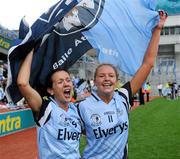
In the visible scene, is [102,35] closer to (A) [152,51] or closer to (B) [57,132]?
(A) [152,51]

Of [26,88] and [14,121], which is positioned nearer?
[26,88]

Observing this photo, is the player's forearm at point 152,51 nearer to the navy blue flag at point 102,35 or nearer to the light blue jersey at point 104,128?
the navy blue flag at point 102,35

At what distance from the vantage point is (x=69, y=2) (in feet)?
14.6

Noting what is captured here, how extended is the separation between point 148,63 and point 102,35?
107 cm

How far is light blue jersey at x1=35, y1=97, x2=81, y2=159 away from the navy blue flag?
0.81m

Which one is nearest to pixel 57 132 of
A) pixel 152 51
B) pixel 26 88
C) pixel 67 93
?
pixel 67 93

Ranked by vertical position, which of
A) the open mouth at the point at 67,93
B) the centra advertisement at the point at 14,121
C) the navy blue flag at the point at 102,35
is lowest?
the centra advertisement at the point at 14,121

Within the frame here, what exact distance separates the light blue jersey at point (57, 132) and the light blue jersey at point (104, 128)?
0.35ft

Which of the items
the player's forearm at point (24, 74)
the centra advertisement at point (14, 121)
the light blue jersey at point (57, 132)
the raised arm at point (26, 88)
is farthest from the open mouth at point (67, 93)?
the centra advertisement at point (14, 121)

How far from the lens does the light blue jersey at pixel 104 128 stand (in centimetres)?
377

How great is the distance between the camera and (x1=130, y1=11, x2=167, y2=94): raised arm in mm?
4285

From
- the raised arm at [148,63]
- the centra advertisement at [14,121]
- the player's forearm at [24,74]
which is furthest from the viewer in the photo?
the centra advertisement at [14,121]

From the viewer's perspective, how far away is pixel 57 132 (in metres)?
3.71

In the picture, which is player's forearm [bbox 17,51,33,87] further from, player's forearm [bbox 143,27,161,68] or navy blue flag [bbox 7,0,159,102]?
player's forearm [bbox 143,27,161,68]
